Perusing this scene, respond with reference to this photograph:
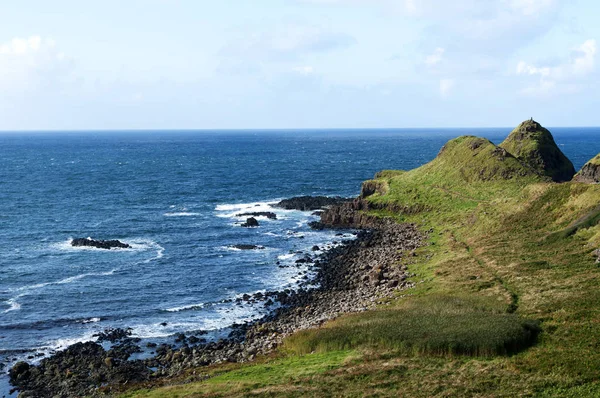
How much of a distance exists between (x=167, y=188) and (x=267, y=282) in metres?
102

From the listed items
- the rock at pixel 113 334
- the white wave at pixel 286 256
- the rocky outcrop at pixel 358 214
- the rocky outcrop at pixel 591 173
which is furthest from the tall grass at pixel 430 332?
the rocky outcrop at pixel 591 173

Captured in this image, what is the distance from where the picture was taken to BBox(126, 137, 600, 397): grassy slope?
1863 inches

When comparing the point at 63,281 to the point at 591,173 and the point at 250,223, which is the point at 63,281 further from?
the point at 591,173

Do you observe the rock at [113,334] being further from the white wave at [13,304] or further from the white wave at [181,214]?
the white wave at [181,214]

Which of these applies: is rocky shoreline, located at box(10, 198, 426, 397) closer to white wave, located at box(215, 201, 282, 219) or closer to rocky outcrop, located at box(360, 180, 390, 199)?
rocky outcrop, located at box(360, 180, 390, 199)

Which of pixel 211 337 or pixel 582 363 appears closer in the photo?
pixel 582 363

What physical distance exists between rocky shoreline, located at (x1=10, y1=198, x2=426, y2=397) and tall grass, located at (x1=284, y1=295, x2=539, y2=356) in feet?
17.8

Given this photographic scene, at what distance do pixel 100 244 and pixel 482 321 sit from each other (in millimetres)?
73551

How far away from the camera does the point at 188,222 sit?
128 m

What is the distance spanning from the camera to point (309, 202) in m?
148

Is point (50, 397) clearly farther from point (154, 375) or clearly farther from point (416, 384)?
point (416, 384)

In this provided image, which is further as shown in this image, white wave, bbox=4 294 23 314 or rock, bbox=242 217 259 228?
rock, bbox=242 217 259 228

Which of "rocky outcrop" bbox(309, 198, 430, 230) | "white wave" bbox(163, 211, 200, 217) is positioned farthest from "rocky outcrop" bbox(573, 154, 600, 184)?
"white wave" bbox(163, 211, 200, 217)

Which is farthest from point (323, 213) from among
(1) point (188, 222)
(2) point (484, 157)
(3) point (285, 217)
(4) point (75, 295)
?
(4) point (75, 295)
